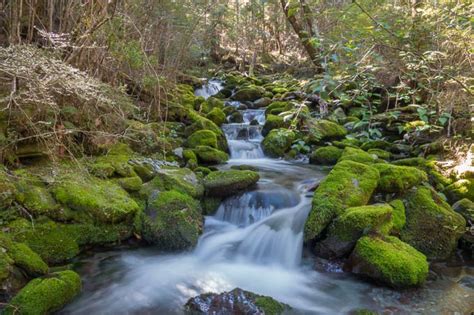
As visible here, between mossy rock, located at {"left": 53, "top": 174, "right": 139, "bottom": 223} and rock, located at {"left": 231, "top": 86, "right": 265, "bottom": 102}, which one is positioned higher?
rock, located at {"left": 231, "top": 86, "right": 265, "bottom": 102}

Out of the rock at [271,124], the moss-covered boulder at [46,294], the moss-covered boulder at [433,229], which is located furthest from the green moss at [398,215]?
the rock at [271,124]

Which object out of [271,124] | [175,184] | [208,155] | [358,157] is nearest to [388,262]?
[358,157]

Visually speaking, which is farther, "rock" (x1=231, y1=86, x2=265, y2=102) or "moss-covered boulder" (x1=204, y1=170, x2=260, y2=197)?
"rock" (x1=231, y1=86, x2=265, y2=102)

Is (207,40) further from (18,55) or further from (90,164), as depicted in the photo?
(18,55)

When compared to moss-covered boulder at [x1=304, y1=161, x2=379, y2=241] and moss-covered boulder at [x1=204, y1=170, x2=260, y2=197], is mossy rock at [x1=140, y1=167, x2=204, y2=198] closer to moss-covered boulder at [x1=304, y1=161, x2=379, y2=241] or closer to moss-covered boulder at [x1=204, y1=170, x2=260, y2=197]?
moss-covered boulder at [x1=204, y1=170, x2=260, y2=197]

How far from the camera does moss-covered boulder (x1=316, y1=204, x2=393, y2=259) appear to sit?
4.80 meters

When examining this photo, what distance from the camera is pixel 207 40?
15.3 metres

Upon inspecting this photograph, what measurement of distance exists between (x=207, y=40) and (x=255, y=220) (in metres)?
11.1

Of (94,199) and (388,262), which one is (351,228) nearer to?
(388,262)

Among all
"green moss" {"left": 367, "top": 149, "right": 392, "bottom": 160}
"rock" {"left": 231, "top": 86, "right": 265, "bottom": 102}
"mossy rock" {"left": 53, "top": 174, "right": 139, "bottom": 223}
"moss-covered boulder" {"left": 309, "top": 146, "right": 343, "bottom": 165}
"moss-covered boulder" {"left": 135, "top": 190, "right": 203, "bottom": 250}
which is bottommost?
"moss-covered boulder" {"left": 135, "top": 190, "right": 203, "bottom": 250}

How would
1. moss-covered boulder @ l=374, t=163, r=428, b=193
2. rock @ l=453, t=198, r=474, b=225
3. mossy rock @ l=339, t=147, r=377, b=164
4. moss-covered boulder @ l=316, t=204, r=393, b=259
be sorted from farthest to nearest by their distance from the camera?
mossy rock @ l=339, t=147, r=377, b=164 → moss-covered boulder @ l=374, t=163, r=428, b=193 → rock @ l=453, t=198, r=474, b=225 → moss-covered boulder @ l=316, t=204, r=393, b=259

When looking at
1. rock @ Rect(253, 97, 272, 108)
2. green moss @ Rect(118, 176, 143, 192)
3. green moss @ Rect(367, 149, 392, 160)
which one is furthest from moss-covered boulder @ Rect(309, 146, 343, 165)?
rock @ Rect(253, 97, 272, 108)

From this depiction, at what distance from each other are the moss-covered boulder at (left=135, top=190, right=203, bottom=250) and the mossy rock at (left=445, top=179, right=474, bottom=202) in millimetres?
4234

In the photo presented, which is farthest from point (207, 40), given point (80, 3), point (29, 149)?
point (29, 149)
